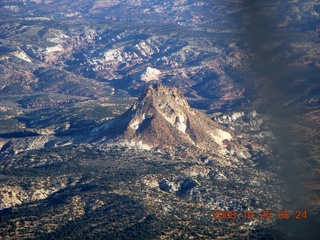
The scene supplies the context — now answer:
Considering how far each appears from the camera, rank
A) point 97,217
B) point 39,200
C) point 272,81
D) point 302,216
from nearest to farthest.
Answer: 1. point 272,81
2. point 302,216
3. point 97,217
4. point 39,200

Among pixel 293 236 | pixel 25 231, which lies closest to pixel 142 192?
pixel 25 231

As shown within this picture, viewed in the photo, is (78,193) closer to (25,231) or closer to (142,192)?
(142,192)

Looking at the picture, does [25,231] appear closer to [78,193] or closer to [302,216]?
[78,193]

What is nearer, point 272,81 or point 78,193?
point 272,81

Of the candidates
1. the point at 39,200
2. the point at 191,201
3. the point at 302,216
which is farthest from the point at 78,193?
the point at 302,216

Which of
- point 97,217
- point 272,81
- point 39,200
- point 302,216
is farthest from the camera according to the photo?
point 39,200

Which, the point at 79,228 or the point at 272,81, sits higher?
the point at 272,81

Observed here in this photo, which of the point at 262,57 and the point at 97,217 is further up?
the point at 262,57

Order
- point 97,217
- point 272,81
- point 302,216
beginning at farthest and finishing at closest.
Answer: point 97,217 → point 302,216 → point 272,81

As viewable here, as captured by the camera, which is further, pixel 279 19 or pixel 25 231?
pixel 279 19
